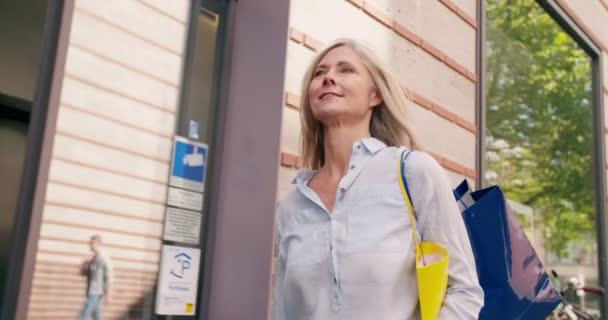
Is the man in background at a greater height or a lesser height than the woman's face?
lesser

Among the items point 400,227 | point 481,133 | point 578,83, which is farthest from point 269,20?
point 578,83

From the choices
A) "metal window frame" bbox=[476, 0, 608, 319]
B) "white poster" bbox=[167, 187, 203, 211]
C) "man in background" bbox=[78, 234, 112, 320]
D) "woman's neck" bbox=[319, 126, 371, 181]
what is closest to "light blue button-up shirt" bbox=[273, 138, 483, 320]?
"woman's neck" bbox=[319, 126, 371, 181]

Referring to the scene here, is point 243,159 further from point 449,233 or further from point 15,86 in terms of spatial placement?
point 15,86

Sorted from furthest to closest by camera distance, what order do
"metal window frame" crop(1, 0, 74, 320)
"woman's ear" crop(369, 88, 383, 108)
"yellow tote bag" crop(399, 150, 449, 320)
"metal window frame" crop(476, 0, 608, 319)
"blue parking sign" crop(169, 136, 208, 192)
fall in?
"metal window frame" crop(476, 0, 608, 319) → "blue parking sign" crop(169, 136, 208, 192) → "metal window frame" crop(1, 0, 74, 320) → "woman's ear" crop(369, 88, 383, 108) → "yellow tote bag" crop(399, 150, 449, 320)

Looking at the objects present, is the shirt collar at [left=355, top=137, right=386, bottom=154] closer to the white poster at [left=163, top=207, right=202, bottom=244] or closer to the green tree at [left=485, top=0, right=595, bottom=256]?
the white poster at [left=163, top=207, right=202, bottom=244]

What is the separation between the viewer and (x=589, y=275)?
8070 millimetres

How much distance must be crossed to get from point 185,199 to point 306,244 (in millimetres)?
1201

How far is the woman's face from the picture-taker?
7.39 ft

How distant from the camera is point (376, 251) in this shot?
193 centimetres

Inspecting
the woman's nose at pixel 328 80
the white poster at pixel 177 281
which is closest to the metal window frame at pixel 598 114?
the white poster at pixel 177 281

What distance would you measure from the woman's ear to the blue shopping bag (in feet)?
1.52

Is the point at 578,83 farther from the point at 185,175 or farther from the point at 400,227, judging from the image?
the point at 400,227

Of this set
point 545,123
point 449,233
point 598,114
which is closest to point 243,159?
point 449,233

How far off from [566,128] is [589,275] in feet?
5.66
